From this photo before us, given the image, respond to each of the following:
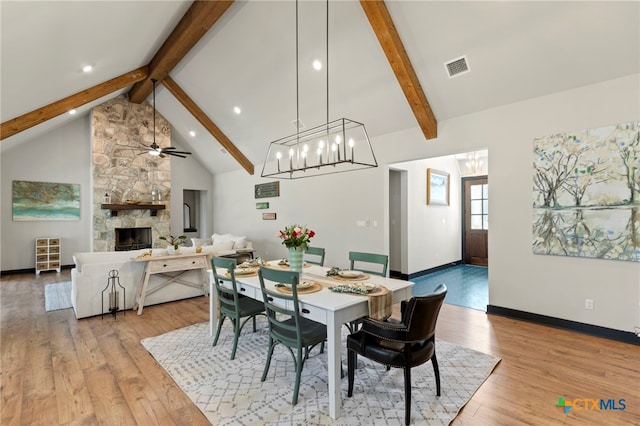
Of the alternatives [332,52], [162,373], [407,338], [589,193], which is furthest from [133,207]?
[589,193]

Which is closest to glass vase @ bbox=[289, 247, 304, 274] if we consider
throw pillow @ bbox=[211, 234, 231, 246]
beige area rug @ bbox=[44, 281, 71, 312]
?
beige area rug @ bbox=[44, 281, 71, 312]

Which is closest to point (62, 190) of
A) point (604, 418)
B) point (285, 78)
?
point (285, 78)

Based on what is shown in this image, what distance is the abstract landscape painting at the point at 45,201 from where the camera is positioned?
727cm

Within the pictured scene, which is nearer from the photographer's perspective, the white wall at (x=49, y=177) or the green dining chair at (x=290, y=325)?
the green dining chair at (x=290, y=325)

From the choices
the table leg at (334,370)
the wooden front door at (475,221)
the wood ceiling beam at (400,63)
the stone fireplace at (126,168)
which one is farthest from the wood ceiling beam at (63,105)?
the wooden front door at (475,221)

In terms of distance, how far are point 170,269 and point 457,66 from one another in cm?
488

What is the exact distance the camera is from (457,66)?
385 cm

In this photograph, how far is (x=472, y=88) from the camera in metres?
4.02

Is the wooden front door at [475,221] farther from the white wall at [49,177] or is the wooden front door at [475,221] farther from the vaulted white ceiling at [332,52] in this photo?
the white wall at [49,177]

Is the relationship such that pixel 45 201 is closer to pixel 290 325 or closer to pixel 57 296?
pixel 57 296

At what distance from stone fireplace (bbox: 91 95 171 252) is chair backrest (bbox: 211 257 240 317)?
5522mm

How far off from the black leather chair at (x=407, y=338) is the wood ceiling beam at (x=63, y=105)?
6281 mm

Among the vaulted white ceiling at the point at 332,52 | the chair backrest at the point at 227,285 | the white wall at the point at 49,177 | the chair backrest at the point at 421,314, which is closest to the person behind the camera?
the chair backrest at the point at 421,314

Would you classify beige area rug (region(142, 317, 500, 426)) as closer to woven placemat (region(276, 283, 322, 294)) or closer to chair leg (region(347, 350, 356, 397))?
chair leg (region(347, 350, 356, 397))
